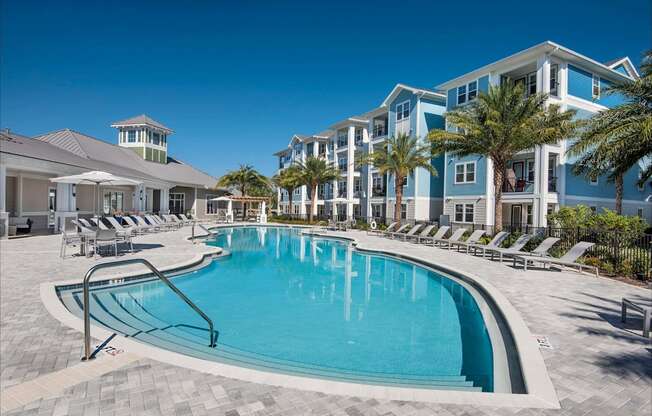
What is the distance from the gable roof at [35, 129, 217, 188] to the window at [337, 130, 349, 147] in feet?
52.4

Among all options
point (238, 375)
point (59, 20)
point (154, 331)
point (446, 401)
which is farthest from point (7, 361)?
point (59, 20)

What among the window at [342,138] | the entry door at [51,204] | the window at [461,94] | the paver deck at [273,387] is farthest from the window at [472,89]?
the entry door at [51,204]

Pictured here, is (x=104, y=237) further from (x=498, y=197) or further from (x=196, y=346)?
(x=498, y=197)

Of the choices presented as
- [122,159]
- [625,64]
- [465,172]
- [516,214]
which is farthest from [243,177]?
[625,64]

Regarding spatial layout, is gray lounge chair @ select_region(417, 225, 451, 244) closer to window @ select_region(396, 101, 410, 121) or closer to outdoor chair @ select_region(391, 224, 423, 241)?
outdoor chair @ select_region(391, 224, 423, 241)

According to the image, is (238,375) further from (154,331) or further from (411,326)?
(411,326)

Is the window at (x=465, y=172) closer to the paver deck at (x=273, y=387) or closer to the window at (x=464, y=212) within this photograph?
the window at (x=464, y=212)

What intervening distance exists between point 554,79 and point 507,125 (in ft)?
31.1

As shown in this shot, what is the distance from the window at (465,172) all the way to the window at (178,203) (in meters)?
29.2

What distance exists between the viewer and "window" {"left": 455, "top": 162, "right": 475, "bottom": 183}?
26.7 meters

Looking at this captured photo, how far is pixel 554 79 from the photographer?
2277 cm

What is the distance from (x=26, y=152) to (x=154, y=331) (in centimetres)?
1826

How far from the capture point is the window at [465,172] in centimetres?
2670

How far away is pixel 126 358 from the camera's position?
13.7ft
